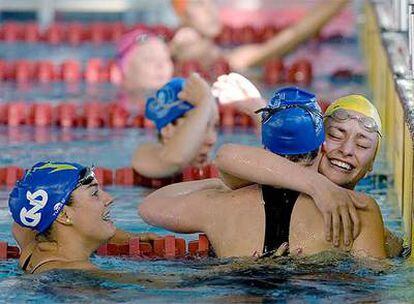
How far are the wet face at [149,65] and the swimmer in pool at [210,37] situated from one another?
0.84 m

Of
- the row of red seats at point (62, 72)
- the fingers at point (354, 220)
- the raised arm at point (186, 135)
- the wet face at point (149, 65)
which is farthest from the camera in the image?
the row of red seats at point (62, 72)

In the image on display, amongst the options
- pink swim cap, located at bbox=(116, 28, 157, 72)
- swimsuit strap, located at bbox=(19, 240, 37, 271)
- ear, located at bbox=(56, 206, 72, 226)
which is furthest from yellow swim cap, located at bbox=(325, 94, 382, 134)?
pink swim cap, located at bbox=(116, 28, 157, 72)

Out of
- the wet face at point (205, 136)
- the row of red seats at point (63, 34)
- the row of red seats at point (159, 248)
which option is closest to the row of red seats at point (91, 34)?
the row of red seats at point (63, 34)

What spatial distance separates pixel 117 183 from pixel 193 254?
1.69m

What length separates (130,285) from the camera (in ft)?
13.7

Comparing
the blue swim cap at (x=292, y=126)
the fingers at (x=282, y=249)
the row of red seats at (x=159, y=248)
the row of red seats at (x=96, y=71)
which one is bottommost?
the row of red seats at (x=159, y=248)

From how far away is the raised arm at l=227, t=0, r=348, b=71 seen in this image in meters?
9.16

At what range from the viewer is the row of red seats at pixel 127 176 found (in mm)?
6086

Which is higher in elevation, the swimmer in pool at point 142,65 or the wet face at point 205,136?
the swimmer in pool at point 142,65

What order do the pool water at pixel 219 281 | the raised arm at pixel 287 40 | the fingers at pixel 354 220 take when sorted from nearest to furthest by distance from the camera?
the pool water at pixel 219 281
the fingers at pixel 354 220
the raised arm at pixel 287 40

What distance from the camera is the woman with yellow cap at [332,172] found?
4.14 m

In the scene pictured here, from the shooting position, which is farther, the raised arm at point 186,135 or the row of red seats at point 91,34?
the row of red seats at point 91,34

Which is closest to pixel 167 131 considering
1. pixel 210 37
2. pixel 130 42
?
pixel 130 42

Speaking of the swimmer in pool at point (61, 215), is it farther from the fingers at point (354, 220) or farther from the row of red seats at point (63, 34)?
the row of red seats at point (63, 34)
